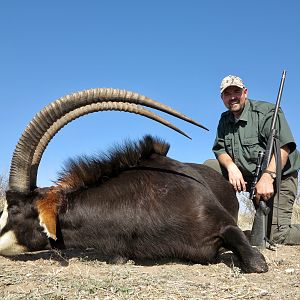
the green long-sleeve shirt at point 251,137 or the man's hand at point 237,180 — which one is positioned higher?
the green long-sleeve shirt at point 251,137

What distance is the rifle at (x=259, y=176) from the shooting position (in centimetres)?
514

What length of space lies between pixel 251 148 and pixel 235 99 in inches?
28.2

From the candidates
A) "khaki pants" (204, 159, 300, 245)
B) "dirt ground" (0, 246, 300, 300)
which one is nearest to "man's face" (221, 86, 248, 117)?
"khaki pants" (204, 159, 300, 245)

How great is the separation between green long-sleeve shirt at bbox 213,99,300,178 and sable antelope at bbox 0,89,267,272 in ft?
5.48

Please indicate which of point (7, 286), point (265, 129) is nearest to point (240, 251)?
point (7, 286)

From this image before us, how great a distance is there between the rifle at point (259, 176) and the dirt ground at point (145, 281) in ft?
1.65

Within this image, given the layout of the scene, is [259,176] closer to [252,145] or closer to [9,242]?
[252,145]

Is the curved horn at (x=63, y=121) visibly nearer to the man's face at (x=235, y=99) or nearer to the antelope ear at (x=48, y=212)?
the antelope ear at (x=48, y=212)

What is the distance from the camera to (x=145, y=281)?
3.31m

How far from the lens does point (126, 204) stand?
14.3ft

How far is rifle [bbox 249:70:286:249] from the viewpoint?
514 cm

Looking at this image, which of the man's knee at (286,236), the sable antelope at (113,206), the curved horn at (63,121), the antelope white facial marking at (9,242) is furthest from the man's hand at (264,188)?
the antelope white facial marking at (9,242)

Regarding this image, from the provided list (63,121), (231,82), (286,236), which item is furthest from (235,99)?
(63,121)

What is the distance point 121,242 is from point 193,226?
0.72 metres
